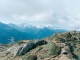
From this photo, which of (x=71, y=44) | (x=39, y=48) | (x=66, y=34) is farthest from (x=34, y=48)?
(x=66, y=34)

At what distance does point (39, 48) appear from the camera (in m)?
146

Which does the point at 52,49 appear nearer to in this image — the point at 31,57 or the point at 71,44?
the point at 31,57

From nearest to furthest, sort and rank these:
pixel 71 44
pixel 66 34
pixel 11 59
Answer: pixel 11 59 → pixel 71 44 → pixel 66 34

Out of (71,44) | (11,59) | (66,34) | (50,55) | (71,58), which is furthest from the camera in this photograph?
(66,34)

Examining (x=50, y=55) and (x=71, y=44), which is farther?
(x=71, y=44)

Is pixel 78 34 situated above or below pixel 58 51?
above

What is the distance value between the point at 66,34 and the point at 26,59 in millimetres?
70654

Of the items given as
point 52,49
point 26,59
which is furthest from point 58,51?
point 26,59

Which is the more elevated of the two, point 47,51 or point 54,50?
point 54,50

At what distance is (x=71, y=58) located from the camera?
124375mm

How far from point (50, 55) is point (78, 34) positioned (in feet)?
231

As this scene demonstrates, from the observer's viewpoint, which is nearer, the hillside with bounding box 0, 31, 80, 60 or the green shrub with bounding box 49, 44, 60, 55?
the hillside with bounding box 0, 31, 80, 60

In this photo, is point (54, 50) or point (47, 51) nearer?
point (54, 50)

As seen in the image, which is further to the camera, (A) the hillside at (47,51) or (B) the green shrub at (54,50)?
(B) the green shrub at (54,50)
